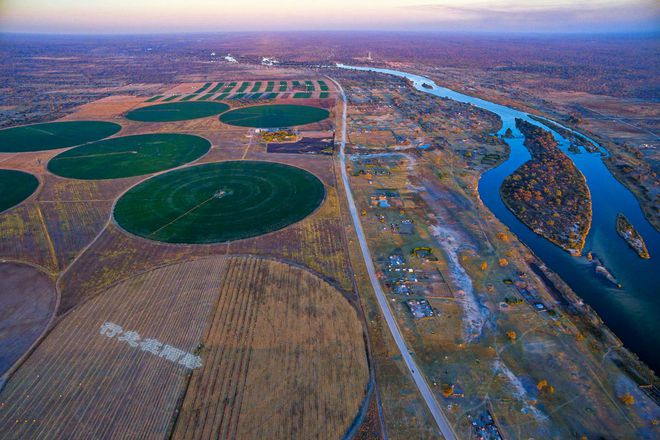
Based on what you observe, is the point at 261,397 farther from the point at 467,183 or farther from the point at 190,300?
the point at 467,183

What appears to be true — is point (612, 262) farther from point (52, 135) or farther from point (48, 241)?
point (52, 135)

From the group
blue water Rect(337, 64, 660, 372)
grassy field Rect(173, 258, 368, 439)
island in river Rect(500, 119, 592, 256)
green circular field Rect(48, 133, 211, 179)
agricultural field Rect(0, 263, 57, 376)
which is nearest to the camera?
grassy field Rect(173, 258, 368, 439)

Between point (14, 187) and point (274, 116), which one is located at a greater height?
point (274, 116)

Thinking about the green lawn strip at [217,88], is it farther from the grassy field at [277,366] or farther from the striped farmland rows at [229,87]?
the grassy field at [277,366]

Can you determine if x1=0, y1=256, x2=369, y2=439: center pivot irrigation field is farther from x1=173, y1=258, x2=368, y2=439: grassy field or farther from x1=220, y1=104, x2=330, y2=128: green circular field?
x1=220, y1=104, x2=330, y2=128: green circular field

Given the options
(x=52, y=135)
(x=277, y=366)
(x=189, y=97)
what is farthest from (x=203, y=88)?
(x=277, y=366)

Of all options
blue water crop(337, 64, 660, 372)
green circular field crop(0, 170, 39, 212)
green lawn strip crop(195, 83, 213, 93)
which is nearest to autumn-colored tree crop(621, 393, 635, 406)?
blue water crop(337, 64, 660, 372)

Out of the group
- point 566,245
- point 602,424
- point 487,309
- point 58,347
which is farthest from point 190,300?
point 566,245
